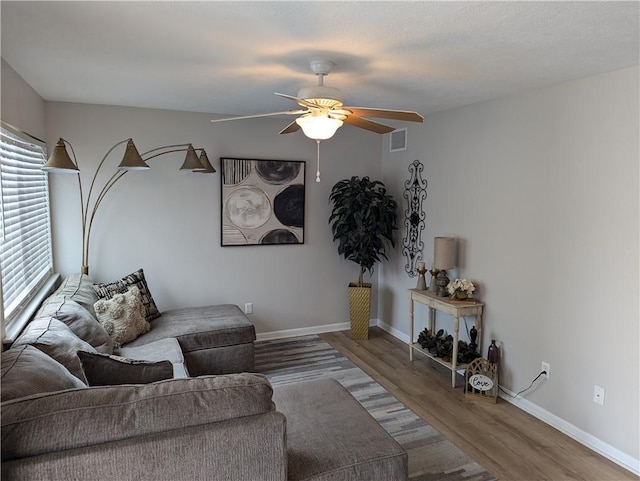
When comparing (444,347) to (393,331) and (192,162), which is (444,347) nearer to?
(393,331)

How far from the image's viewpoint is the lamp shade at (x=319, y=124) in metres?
2.53

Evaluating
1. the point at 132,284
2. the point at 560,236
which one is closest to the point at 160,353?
the point at 132,284

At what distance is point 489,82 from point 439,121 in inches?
46.9

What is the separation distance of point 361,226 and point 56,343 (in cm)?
315

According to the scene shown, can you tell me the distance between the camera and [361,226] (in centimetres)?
467

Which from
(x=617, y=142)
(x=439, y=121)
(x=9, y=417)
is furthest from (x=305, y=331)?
(x=9, y=417)

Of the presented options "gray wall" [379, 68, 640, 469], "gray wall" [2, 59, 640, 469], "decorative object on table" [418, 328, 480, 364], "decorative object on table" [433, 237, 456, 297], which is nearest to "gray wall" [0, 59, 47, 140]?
"gray wall" [2, 59, 640, 469]

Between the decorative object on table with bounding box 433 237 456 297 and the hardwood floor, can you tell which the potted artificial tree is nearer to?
the hardwood floor

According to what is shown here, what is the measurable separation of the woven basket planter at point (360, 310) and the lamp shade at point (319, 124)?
2558 millimetres

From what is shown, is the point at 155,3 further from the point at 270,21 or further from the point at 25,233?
the point at 25,233

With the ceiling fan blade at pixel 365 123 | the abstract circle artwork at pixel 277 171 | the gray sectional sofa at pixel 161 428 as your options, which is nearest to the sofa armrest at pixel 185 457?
the gray sectional sofa at pixel 161 428

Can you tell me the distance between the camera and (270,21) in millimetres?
1932

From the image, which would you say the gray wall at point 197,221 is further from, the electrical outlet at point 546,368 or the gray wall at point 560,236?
the electrical outlet at point 546,368

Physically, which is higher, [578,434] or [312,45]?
[312,45]
